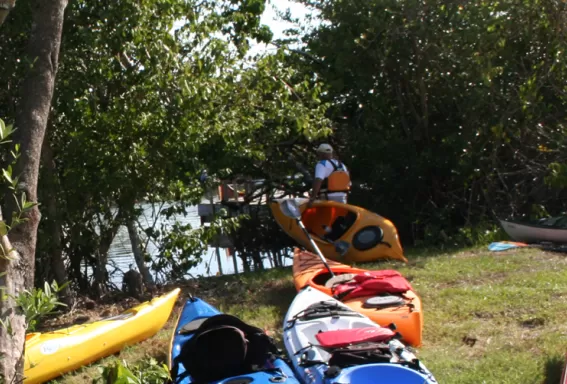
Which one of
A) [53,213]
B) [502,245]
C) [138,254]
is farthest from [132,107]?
[502,245]

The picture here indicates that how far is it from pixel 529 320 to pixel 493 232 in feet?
16.2

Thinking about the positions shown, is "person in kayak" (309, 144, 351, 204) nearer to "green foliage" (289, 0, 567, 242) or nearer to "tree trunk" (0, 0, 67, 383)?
"green foliage" (289, 0, 567, 242)

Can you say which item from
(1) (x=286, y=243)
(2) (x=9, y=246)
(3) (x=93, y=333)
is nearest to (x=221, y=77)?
(3) (x=93, y=333)

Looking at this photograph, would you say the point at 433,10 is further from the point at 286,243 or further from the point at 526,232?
the point at 286,243

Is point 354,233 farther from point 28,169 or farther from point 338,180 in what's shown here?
point 28,169

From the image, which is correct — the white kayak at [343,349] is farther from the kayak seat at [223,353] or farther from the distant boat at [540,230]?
the distant boat at [540,230]

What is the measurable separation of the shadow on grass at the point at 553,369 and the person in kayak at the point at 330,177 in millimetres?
4786

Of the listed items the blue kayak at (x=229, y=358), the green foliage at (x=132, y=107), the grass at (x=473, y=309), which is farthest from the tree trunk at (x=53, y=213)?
the blue kayak at (x=229, y=358)

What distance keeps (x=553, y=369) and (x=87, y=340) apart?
347cm

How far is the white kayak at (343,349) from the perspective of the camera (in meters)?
4.41

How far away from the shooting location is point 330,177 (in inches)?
386

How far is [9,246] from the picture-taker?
355 centimetres

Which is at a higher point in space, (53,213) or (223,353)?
(53,213)

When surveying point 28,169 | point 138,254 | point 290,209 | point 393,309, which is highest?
point 28,169
